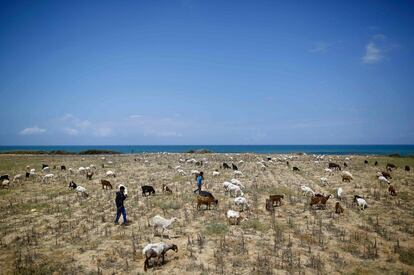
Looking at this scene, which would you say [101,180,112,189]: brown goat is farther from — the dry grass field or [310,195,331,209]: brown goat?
Result: [310,195,331,209]: brown goat

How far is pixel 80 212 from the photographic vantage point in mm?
16469

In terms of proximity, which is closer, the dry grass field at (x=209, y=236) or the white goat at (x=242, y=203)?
the dry grass field at (x=209, y=236)

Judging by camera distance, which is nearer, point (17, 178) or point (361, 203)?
point (361, 203)

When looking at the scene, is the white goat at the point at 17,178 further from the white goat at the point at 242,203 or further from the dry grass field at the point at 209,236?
the white goat at the point at 242,203

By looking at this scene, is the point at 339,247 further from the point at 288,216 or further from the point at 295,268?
the point at 288,216

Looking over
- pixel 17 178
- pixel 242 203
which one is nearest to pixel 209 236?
pixel 242 203

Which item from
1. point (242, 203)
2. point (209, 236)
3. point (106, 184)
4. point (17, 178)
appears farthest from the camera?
point (17, 178)

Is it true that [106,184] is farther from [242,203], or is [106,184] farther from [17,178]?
[242,203]

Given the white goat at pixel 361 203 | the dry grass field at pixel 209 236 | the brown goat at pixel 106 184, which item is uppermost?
the brown goat at pixel 106 184

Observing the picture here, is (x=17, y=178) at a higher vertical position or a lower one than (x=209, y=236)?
higher

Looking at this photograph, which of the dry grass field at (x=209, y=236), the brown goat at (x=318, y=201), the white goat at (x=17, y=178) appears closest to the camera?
the dry grass field at (x=209, y=236)

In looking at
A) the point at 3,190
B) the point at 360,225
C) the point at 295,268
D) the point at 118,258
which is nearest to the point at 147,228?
the point at 118,258

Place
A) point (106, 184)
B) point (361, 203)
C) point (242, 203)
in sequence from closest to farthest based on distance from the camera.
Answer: point (242, 203)
point (361, 203)
point (106, 184)

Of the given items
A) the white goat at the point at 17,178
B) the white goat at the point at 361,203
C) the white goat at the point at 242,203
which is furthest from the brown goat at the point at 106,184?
the white goat at the point at 361,203
